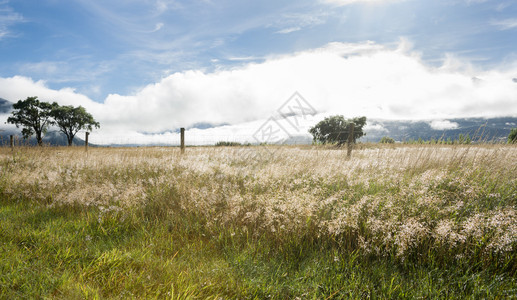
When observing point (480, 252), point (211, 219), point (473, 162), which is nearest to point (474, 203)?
point (480, 252)

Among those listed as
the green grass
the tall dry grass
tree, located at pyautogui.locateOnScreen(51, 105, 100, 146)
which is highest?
tree, located at pyautogui.locateOnScreen(51, 105, 100, 146)

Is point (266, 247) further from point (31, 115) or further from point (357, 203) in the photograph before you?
point (31, 115)

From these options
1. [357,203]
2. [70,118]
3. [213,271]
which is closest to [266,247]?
[213,271]

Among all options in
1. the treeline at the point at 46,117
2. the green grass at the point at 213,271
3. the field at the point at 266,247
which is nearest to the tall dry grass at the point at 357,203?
the field at the point at 266,247

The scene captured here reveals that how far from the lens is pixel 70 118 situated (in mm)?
53156

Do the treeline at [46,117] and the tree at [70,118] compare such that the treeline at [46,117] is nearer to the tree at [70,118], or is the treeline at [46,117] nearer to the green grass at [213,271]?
the tree at [70,118]

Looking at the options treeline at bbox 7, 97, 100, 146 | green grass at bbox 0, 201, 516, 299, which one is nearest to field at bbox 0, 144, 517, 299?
green grass at bbox 0, 201, 516, 299

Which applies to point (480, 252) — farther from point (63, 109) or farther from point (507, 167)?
point (63, 109)

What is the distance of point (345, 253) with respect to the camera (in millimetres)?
3002

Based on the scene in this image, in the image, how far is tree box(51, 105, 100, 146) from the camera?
2026 inches

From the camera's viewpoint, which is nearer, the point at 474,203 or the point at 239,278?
the point at 239,278

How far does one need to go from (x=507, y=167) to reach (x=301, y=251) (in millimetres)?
5427

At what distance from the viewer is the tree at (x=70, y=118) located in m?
51.5

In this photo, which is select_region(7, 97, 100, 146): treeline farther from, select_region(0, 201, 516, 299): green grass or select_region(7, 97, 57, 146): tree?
select_region(0, 201, 516, 299): green grass
